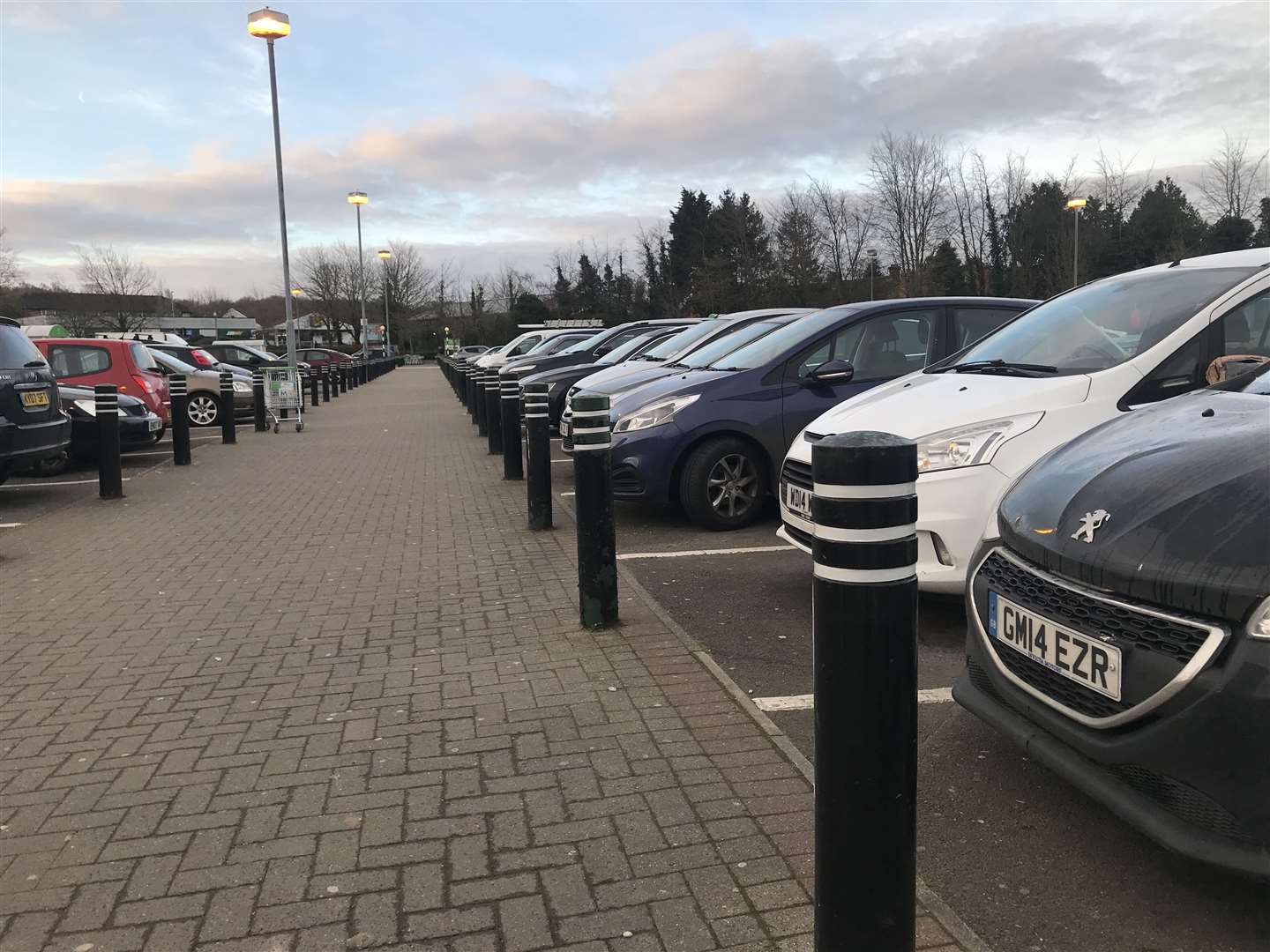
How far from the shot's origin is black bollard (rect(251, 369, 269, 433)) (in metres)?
16.8

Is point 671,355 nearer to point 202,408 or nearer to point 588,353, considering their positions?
point 588,353

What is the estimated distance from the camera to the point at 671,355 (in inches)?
404

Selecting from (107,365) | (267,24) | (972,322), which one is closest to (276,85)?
(267,24)

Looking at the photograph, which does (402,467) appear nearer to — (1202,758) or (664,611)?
(664,611)

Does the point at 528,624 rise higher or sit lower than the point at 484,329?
lower

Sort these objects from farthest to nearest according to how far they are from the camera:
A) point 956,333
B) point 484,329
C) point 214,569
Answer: point 484,329
point 956,333
point 214,569

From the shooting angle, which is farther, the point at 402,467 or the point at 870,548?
the point at 402,467

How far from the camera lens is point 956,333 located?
7082 millimetres

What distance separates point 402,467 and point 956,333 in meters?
6.88

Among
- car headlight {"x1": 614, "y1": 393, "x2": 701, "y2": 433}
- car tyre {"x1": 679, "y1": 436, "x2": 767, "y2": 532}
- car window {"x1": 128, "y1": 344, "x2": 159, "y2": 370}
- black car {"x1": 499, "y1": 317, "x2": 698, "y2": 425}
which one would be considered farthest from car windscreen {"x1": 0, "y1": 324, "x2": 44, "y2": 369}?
black car {"x1": 499, "y1": 317, "x2": 698, "y2": 425}

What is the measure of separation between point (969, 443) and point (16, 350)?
8.40 meters

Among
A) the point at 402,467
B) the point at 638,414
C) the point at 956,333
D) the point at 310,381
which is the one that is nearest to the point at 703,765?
the point at 638,414

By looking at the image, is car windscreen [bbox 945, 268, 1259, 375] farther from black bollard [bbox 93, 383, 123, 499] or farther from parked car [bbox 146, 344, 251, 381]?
parked car [bbox 146, 344, 251, 381]

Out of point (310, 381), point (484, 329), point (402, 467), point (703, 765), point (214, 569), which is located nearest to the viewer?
point (703, 765)
